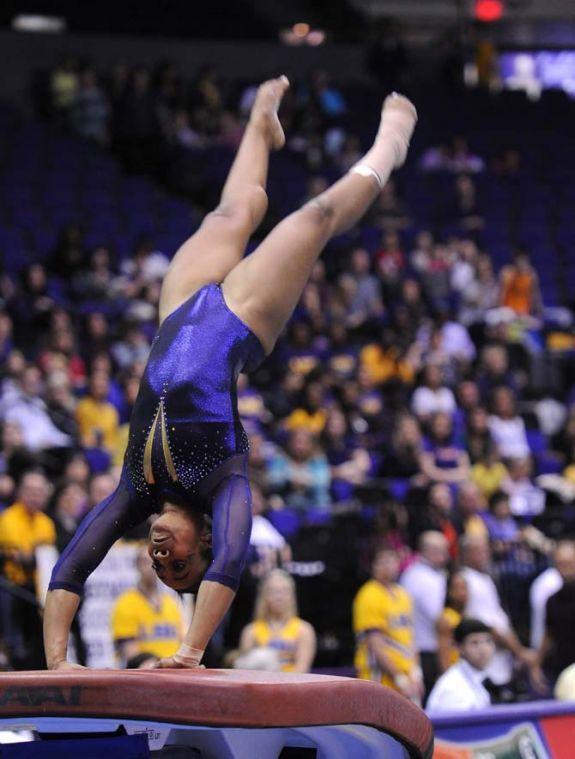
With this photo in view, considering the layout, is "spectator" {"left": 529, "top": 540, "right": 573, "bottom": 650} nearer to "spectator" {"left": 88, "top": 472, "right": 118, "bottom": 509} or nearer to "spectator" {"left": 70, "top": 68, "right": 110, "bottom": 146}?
"spectator" {"left": 88, "top": 472, "right": 118, "bottom": 509}

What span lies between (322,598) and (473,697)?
1868 millimetres

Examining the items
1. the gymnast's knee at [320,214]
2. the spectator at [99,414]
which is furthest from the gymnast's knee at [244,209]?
the spectator at [99,414]

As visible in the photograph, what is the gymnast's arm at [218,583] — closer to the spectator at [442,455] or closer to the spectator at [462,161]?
A: the spectator at [442,455]

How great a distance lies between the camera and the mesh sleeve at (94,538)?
401 cm

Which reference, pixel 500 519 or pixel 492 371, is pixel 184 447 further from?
pixel 492 371

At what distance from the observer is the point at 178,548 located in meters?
3.93

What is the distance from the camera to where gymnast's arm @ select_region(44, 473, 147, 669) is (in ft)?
12.9

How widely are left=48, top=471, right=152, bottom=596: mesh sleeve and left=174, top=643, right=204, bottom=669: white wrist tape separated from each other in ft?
1.40

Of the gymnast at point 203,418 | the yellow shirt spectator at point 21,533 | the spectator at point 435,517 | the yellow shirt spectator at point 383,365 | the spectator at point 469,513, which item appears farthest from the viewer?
the yellow shirt spectator at point 383,365

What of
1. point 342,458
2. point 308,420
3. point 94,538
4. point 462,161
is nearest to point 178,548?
point 94,538

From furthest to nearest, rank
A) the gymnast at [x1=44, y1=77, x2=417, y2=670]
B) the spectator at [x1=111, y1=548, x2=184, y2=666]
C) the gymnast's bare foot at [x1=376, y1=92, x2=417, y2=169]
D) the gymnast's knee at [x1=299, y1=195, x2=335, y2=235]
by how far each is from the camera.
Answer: the spectator at [x1=111, y1=548, x2=184, y2=666], the gymnast's bare foot at [x1=376, y1=92, x2=417, y2=169], the gymnast's knee at [x1=299, y1=195, x2=335, y2=235], the gymnast at [x1=44, y1=77, x2=417, y2=670]

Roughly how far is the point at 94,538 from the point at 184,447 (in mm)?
373

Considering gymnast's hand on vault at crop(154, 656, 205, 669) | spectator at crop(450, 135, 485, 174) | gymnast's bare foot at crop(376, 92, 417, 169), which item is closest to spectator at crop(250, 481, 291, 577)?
gymnast's bare foot at crop(376, 92, 417, 169)

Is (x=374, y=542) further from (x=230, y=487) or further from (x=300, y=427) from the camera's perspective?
(x=230, y=487)
